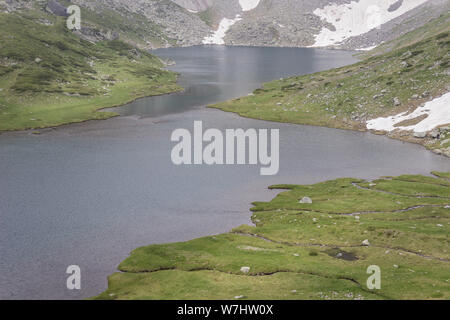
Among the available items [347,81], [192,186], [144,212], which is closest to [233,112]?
[347,81]

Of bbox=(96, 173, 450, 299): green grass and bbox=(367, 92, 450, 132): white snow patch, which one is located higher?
bbox=(367, 92, 450, 132): white snow patch

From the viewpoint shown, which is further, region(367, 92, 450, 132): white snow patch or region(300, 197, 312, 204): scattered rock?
region(367, 92, 450, 132): white snow patch

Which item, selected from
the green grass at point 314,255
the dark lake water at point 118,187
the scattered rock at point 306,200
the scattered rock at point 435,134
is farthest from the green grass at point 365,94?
the scattered rock at point 306,200

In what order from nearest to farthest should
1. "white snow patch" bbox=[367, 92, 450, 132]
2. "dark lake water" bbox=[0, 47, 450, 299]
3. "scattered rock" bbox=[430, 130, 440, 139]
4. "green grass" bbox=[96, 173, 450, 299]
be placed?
"green grass" bbox=[96, 173, 450, 299], "dark lake water" bbox=[0, 47, 450, 299], "scattered rock" bbox=[430, 130, 440, 139], "white snow patch" bbox=[367, 92, 450, 132]

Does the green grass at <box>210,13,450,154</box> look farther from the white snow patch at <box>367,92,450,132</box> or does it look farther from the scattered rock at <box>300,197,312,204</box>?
the scattered rock at <box>300,197,312,204</box>

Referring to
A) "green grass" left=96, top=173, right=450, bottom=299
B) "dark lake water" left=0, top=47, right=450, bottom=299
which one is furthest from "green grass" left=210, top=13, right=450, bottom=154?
"green grass" left=96, top=173, right=450, bottom=299

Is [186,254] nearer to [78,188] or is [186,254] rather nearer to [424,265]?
[424,265]
